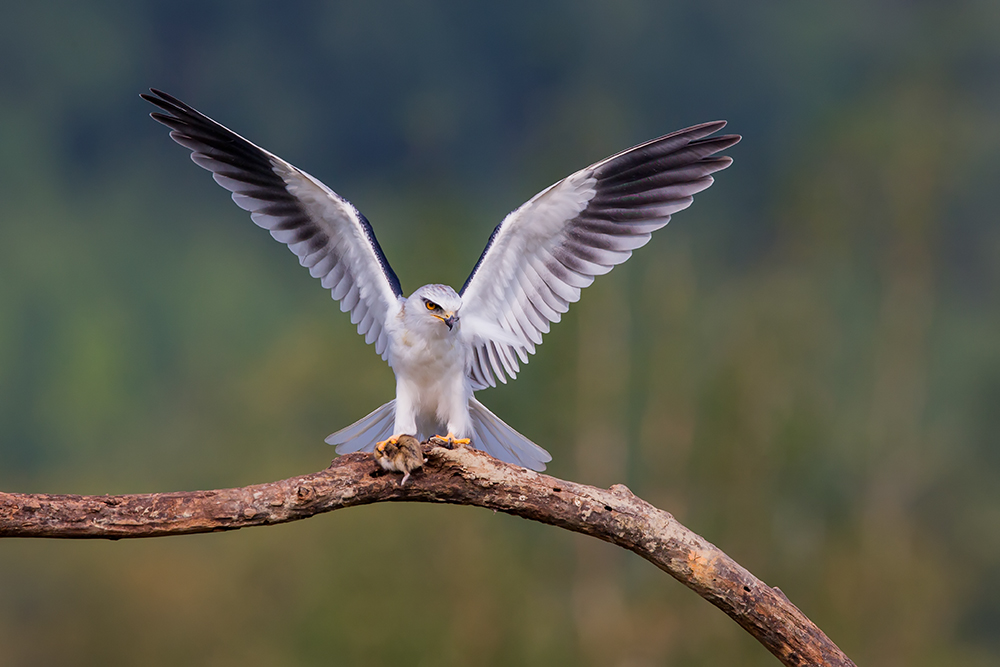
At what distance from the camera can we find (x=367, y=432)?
505 centimetres

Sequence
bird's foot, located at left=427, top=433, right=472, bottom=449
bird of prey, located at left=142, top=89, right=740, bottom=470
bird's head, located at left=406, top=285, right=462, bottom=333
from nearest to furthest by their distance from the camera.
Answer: bird's foot, located at left=427, top=433, right=472, bottom=449, bird's head, located at left=406, top=285, right=462, bottom=333, bird of prey, located at left=142, top=89, right=740, bottom=470

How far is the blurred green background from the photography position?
13.0 m

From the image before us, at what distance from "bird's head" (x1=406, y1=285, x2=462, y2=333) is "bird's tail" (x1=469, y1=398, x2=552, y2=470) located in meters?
0.59

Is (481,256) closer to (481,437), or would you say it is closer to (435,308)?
(435,308)

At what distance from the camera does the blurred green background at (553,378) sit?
12961 mm

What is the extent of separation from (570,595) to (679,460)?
8.83ft

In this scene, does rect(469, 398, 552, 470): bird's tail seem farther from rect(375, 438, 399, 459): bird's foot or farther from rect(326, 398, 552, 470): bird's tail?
rect(375, 438, 399, 459): bird's foot

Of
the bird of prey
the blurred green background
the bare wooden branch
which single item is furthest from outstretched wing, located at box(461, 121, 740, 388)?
the blurred green background

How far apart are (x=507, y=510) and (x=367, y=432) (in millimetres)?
1507

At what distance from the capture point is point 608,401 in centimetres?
1519

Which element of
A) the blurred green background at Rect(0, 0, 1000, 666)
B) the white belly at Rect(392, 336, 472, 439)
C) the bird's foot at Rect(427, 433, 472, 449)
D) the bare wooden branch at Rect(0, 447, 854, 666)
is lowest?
the bare wooden branch at Rect(0, 447, 854, 666)

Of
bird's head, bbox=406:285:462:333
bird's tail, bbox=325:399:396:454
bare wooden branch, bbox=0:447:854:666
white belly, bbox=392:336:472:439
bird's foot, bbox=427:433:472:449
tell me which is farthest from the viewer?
bird's tail, bbox=325:399:396:454

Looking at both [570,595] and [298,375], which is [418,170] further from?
[570,595]

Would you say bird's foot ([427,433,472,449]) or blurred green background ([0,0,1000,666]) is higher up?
blurred green background ([0,0,1000,666])
